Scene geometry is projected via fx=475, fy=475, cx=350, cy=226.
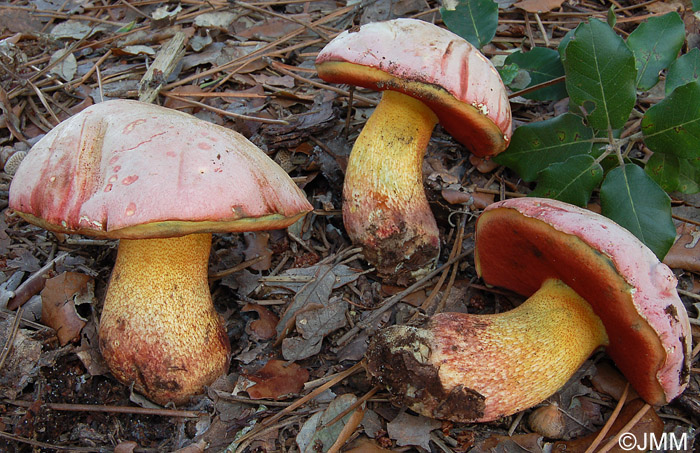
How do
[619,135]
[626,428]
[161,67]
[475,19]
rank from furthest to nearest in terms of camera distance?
[161,67] < [475,19] < [619,135] < [626,428]

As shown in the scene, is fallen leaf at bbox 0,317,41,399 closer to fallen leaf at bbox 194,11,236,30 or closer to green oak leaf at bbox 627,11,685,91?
fallen leaf at bbox 194,11,236,30

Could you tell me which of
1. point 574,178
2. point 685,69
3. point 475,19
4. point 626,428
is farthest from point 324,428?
point 685,69

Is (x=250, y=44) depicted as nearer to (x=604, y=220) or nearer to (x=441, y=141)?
(x=441, y=141)

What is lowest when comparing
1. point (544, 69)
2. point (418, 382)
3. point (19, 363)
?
point (19, 363)

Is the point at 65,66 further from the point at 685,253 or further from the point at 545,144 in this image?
the point at 685,253

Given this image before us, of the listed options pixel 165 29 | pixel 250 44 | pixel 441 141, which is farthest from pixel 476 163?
pixel 165 29

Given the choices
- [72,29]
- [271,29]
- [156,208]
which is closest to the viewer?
[156,208]

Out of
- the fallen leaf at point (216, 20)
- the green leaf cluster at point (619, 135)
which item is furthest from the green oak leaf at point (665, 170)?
the fallen leaf at point (216, 20)
